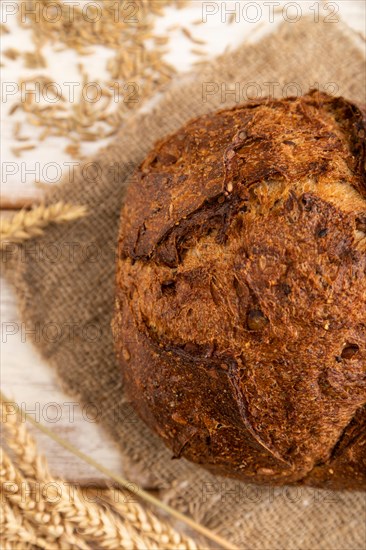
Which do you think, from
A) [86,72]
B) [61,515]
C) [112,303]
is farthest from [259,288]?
[86,72]

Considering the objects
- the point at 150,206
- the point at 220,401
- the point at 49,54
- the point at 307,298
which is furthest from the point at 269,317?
the point at 49,54

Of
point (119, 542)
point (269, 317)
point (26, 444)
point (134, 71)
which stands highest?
point (134, 71)

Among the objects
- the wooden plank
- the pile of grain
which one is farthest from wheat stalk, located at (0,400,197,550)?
the pile of grain

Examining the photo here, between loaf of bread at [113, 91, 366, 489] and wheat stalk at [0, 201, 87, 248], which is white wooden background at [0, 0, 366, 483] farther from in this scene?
loaf of bread at [113, 91, 366, 489]

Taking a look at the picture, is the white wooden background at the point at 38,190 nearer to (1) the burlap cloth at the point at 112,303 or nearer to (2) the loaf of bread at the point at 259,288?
(1) the burlap cloth at the point at 112,303

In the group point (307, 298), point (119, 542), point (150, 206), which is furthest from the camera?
point (119, 542)

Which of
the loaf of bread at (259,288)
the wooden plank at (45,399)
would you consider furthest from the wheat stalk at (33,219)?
the loaf of bread at (259,288)

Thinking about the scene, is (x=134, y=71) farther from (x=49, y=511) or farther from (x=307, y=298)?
(x=49, y=511)
